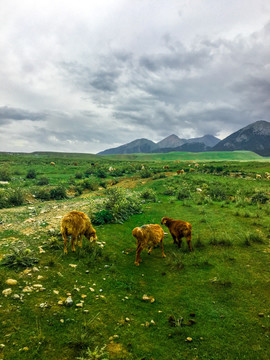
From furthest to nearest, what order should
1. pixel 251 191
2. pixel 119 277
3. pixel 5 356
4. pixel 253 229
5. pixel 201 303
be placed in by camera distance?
pixel 251 191 < pixel 253 229 < pixel 119 277 < pixel 201 303 < pixel 5 356

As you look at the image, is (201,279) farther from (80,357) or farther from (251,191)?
(251,191)

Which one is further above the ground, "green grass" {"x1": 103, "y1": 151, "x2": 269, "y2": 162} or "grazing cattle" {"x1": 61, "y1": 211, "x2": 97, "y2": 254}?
"green grass" {"x1": 103, "y1": 151, "x2": 269, "y2": 162}

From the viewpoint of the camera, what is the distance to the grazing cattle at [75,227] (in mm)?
7562

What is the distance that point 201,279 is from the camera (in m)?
6.86

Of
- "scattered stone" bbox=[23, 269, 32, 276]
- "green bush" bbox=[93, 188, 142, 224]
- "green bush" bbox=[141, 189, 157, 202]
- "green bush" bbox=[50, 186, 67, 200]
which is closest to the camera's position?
"scattered stone" bbox=[23, 269, 32, 276]

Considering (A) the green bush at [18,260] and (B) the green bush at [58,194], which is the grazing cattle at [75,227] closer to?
(A) the green bush at [18,260]

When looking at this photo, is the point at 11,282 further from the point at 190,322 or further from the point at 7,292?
the point at 190,322

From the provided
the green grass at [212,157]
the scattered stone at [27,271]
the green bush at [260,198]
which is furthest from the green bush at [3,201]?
the green grass at [212,157]

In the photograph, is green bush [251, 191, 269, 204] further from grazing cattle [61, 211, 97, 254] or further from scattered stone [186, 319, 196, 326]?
scattered stone [186, 319, 196, 326]

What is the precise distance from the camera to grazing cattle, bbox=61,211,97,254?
7562 millimetres

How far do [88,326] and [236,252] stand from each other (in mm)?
6893

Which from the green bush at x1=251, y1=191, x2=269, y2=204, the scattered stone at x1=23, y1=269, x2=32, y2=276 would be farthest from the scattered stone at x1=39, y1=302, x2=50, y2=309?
the green bush at x1=251, y1=191, x2=269, y2=204

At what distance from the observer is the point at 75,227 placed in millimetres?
7797

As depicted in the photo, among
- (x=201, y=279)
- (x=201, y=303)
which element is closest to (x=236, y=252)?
(x=201, y=279)
